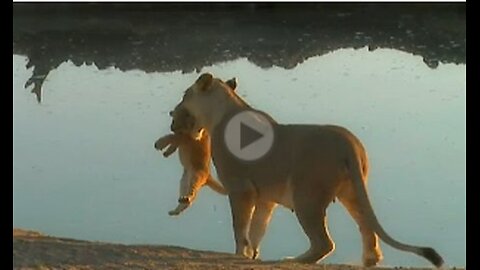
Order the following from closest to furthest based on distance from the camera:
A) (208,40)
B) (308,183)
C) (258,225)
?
(308,183)
(258,225)
(208,40)

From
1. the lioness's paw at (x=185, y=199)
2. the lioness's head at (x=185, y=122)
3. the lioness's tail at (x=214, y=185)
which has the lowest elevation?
the lioness's paw at (x=185, y=199)

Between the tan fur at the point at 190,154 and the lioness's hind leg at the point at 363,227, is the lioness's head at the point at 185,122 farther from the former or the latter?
the lioness's hind leg at the point at 363,227

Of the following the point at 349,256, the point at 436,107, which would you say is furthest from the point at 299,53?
the point at 349,256

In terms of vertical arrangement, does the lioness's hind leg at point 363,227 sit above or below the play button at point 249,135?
below

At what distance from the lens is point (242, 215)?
400cm

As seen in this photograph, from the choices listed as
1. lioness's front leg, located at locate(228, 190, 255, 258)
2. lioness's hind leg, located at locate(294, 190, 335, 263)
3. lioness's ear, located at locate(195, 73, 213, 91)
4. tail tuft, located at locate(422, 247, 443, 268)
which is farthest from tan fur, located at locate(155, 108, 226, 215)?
tail tuft, located at locate(422, 247, 443, 268)

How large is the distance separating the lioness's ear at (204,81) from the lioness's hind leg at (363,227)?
83 cm

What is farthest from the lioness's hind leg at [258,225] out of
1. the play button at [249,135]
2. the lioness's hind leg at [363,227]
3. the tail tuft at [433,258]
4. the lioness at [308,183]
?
the tail tuft at [433,258]

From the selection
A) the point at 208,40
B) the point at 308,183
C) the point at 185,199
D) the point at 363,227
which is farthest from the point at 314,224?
the point at 208,40

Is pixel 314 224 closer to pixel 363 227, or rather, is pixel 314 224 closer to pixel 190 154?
pixel 363 227

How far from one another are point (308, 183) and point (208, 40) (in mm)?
4624

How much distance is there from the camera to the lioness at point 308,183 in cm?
375

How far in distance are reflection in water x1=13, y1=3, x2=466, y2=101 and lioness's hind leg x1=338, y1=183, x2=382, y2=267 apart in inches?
92.0

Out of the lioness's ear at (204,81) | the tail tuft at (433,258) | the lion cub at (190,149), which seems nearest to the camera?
the tail tuft at (433,258)
